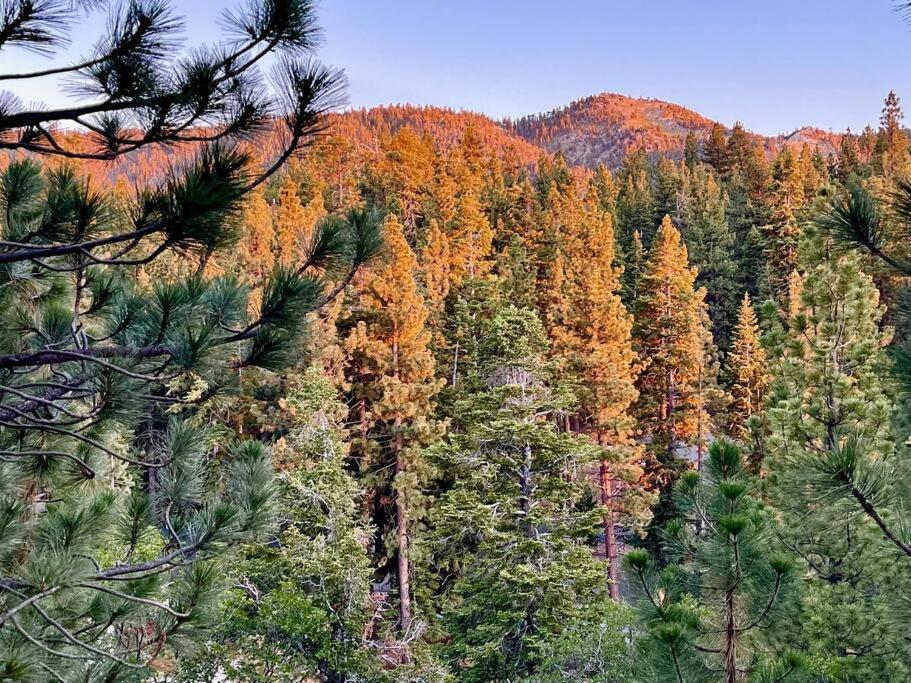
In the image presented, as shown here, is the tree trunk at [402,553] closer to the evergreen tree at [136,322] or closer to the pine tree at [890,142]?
the evergreen tree at [136,322]

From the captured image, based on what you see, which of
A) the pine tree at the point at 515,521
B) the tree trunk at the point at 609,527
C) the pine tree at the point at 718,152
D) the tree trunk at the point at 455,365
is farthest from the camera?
the pine tree at the point at 718,152

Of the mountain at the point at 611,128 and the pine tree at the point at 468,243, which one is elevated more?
the mountain at the point at 611,128

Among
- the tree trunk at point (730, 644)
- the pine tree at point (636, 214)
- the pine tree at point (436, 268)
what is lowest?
the tree trunk at point (730, 644)

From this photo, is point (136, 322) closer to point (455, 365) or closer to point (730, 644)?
point (730, 644)

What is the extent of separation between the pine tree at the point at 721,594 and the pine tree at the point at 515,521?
20.9ft

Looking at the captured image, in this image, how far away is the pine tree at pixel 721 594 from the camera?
3.44m

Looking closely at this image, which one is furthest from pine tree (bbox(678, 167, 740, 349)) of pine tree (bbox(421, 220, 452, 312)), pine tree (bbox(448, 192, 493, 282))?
pine tree (bbox(421, 220, 452, 312))

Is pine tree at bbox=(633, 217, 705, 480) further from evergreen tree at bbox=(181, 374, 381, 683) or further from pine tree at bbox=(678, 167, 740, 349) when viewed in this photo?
evergreen tree at bbox=(181, 374, 381, 683)

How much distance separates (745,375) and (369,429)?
12.6m

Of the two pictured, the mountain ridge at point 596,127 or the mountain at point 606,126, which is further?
the mountain at point 606,126

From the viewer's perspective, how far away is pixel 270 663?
9.91 m

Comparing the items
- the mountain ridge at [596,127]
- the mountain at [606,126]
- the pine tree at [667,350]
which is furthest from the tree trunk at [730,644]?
the mountain at [606,126]

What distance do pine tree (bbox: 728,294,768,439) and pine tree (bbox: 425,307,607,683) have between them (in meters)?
Result: 10.5

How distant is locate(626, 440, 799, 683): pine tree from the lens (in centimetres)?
344
